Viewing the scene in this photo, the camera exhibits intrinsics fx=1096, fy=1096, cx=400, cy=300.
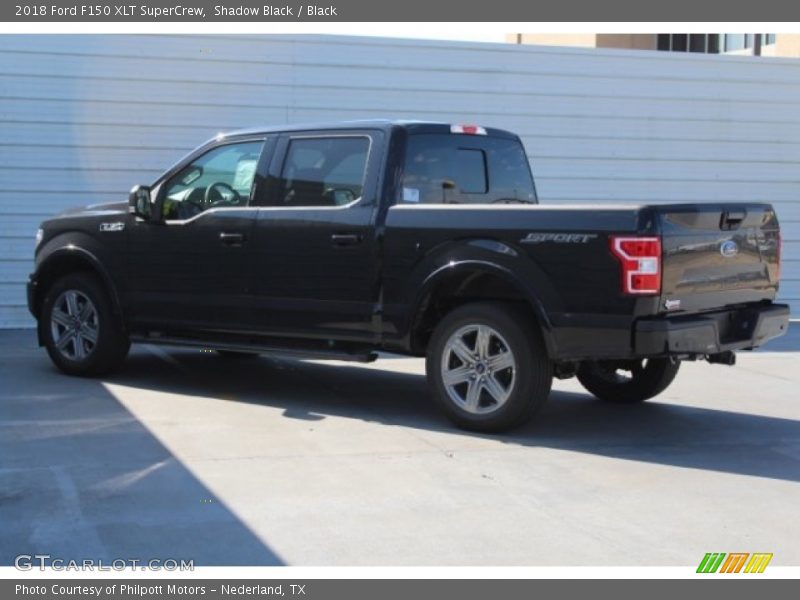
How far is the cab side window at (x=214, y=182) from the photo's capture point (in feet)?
26.3

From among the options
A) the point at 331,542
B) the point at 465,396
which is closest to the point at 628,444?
the point at 465,396

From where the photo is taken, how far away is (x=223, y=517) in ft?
16.9

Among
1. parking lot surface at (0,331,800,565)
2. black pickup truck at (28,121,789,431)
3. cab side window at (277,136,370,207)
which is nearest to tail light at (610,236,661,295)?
black pickup truck at (28,121,789,431)

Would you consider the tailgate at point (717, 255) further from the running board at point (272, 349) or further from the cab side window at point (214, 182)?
the cab side window at point (214, 182)

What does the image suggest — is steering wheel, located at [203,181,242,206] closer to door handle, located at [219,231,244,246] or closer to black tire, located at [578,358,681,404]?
door handle, located at [219,231,244,246]

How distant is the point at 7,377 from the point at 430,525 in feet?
16.3

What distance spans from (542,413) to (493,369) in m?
1.05

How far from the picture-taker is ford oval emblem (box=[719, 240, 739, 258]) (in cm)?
673

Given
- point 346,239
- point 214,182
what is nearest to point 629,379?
point 346,239

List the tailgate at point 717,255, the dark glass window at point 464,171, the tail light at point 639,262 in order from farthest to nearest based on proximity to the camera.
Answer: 1. the dark glass window at point 464,171
2. the tailgate at point 717,255
3. the tail light at point 639,262

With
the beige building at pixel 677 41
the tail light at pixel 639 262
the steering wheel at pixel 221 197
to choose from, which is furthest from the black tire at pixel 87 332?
the beige building at pixel 677 41

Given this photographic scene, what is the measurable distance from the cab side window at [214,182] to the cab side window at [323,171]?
31 centimetres

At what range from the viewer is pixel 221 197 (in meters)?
8.16

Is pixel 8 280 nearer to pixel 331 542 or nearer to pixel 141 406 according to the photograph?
pixel 141 406
